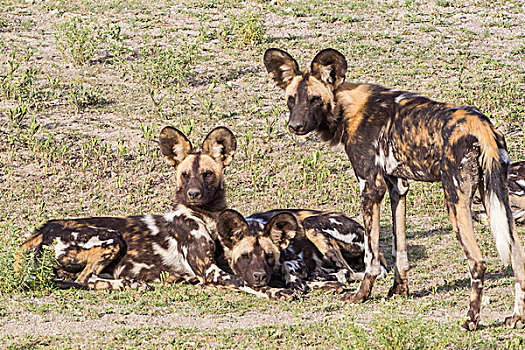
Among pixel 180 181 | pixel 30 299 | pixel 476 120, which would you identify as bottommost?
pixel 30 299

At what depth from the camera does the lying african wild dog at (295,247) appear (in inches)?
276

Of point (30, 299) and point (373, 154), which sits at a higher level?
point (373, 154)

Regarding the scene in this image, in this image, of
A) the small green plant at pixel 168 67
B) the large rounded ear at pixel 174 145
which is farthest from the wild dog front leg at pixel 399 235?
the small green plant at pixel 168 67

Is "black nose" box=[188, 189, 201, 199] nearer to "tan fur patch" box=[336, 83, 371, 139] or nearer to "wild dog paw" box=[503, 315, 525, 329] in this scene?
"tan fur patch" box=[336, 83, 371, 139]

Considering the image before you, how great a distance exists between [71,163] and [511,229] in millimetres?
7028

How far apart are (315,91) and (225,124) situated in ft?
17.4

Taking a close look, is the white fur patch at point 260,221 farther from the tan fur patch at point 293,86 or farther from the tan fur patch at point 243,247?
the tan fur patch at point 293,86

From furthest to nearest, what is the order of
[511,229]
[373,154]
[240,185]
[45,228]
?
[240,185], [45,228], [373,154], [511,229]

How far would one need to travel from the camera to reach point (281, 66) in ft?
22.4

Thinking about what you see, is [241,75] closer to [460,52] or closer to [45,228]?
[460,52]

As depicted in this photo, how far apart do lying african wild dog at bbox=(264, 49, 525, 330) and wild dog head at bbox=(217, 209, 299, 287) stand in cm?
95

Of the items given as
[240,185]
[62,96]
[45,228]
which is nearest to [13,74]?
[62,96]

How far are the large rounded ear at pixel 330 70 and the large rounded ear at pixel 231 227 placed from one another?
1.44 m

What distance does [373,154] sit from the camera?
627 cm
